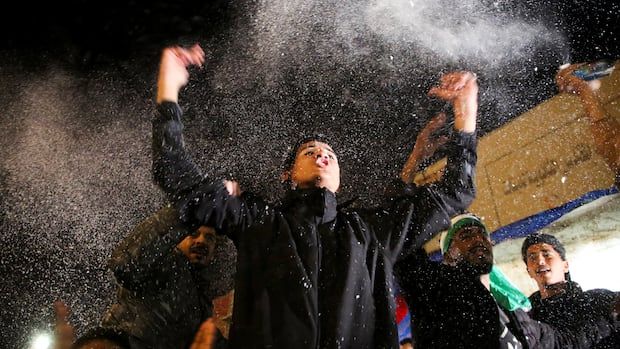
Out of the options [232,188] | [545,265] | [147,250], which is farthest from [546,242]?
[147,250]

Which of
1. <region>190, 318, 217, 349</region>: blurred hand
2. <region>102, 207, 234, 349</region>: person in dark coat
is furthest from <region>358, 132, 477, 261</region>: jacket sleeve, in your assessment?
<region>102, 207, 234, 349</region>: person in dark coat

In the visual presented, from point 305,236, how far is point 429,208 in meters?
0.74

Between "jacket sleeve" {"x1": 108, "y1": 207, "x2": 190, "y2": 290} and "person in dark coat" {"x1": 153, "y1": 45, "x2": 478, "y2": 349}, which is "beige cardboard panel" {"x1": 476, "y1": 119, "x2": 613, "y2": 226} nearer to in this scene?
"person in dark coat" {"x1": 153, "y1": 45, "x2": 478, "y2": 349}

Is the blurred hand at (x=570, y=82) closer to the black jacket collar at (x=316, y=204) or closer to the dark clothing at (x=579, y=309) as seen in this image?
the dark clothing at (x=579, y=309)

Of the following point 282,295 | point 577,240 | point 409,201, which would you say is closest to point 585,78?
point 577,240

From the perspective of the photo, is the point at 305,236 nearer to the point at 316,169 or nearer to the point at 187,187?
the point at 316,169

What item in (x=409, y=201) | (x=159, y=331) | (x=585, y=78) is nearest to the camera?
(x=409, y=201)

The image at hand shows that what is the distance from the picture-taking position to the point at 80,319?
1157 cm

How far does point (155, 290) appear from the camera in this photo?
2543mm

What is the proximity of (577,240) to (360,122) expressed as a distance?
2888 millimetres

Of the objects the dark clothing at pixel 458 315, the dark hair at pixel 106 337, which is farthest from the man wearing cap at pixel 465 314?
the dark hair at pixel 106 337

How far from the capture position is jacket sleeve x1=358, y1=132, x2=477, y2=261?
2.11m

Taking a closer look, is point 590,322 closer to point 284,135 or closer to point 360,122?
point 360,122

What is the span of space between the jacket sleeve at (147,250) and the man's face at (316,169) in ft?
2.56
